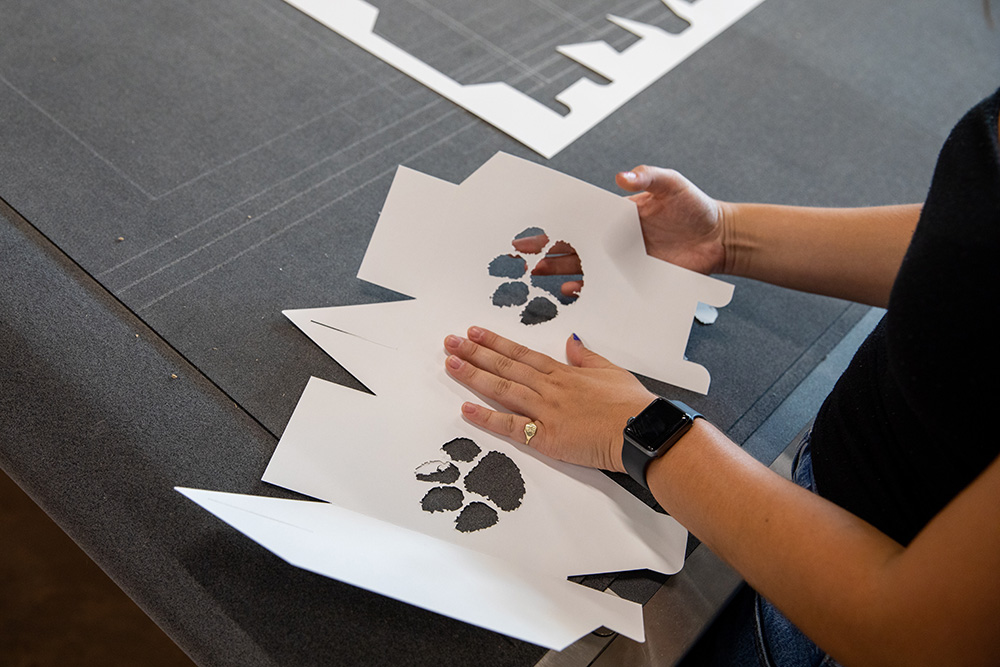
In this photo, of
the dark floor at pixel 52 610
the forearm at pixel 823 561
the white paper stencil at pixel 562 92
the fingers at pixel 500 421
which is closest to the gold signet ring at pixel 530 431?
the fingers at pixel 500 421

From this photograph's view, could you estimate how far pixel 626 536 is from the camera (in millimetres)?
653

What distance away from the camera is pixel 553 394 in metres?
0.71

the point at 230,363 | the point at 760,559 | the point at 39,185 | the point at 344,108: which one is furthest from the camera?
the point at 344,108

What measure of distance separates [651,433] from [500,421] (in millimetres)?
140

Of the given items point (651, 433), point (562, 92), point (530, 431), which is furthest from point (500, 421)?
point (562, 92)

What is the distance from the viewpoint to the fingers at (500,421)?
27.5 inches

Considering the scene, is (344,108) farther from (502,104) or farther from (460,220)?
(460,220)

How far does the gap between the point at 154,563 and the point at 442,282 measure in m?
0.36

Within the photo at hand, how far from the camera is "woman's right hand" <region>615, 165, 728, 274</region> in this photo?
0.83m

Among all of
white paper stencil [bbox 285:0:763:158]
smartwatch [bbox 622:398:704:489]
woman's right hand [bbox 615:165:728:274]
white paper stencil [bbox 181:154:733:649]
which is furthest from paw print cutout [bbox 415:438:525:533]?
white paper stencil [bbox 285:0:763:158]

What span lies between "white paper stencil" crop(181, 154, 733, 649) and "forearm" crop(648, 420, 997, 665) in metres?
0.07

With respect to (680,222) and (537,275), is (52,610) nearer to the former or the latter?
(537,275)

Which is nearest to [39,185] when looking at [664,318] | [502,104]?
[502,104]

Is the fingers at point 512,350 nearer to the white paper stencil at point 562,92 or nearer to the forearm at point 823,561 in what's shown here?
the forearm at point 823,561
